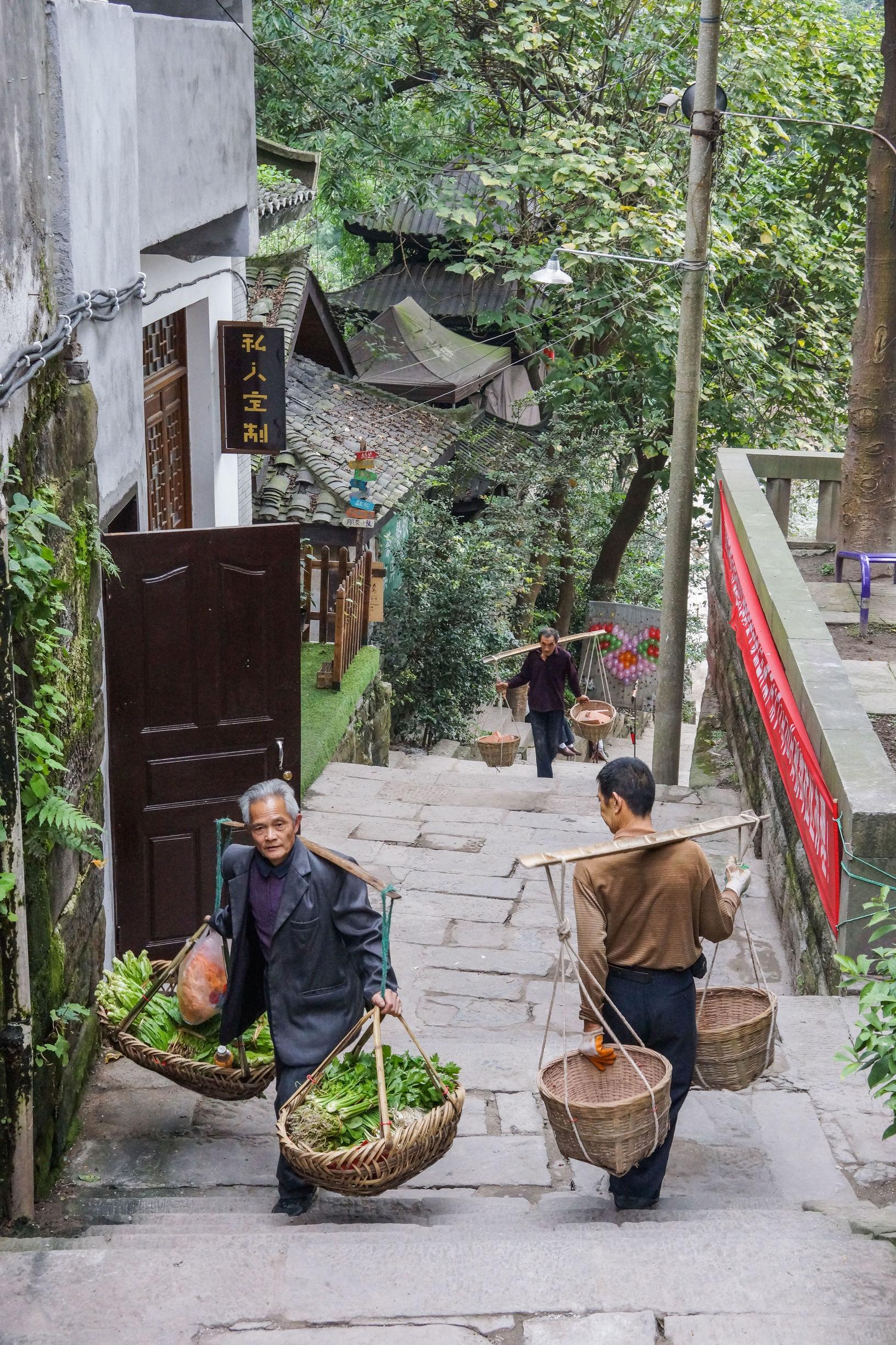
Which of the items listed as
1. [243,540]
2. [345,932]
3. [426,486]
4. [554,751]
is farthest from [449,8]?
[345,932]

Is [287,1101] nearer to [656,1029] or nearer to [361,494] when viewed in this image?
[656,1029]

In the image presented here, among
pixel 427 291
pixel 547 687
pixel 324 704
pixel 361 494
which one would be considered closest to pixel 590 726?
pixel 547 687

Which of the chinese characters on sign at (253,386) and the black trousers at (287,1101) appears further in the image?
the chinese characters on sign at (253,386)

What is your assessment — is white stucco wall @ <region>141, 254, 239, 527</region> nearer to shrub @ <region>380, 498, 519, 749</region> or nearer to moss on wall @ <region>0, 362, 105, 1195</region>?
moss on wall @ <region>0, 362, 105, 1195</region>

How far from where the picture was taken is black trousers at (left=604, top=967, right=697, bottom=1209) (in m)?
4.26

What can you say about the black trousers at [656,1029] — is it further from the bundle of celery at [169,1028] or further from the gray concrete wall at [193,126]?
the gray concrete wall at [193,126]

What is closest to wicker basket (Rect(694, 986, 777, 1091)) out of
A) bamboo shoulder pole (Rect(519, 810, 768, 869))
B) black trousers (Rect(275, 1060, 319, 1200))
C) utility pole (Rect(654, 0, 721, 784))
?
bamboo shoulder pole (Rect(519, 810, 768, 869))

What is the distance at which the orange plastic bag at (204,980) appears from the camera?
15.2 feet

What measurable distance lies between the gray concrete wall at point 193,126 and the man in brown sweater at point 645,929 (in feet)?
13.7

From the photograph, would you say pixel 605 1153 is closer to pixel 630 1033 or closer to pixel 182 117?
pixel 630 1033

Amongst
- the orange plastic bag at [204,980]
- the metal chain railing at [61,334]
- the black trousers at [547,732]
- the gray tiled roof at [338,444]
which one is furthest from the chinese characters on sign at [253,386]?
the orange plastic bag at [204,980]

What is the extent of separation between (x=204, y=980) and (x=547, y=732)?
724 centimetres

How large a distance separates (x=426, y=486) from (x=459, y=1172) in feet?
39.3

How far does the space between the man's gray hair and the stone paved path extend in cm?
126
